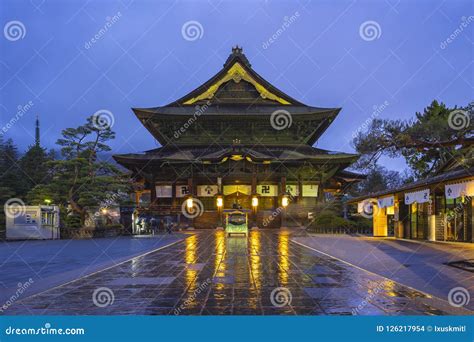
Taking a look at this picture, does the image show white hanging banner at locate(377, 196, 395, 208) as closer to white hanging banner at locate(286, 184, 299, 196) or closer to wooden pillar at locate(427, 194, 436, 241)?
wooden pillar at locate(427, 194, 436, 241)

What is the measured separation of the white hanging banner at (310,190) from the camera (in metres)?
42.2

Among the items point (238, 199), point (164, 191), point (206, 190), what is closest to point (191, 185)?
point (206, 190)

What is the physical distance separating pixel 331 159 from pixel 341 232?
827 cm

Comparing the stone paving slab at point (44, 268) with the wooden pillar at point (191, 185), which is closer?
the stone paving slab at point (44, 268)

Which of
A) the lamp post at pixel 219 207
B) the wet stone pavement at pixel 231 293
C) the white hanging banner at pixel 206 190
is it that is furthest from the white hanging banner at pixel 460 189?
the white hanging banner at pixel 206 190

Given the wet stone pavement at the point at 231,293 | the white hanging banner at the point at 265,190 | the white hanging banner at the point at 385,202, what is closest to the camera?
the wet stone pavement at the point at 231,293

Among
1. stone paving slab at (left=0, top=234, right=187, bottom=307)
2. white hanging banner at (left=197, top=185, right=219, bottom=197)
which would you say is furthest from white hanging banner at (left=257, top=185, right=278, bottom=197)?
stone paving slab at (left=0, top=234, right=187, bottom=307)

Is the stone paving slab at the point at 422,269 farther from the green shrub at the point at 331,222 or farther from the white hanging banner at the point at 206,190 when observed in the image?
the white hanging banner at the point at 206,190

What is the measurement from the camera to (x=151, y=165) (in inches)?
1597

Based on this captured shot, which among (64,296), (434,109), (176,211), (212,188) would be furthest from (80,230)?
(434,109)

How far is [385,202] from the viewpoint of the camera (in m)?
28.5

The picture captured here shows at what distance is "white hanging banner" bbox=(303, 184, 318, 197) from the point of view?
42.2 metres

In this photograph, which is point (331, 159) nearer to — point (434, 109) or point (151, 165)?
point (434, 109)

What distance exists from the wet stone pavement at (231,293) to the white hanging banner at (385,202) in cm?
1584
